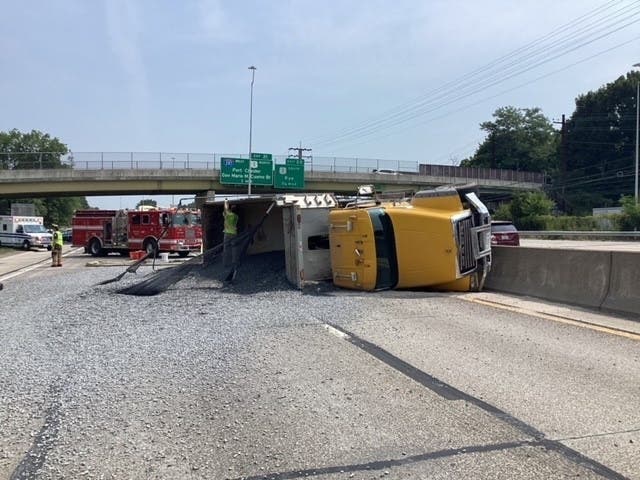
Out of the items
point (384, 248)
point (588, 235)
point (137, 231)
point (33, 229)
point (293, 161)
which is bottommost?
point (588, 235)

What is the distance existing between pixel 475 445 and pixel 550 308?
6.98m

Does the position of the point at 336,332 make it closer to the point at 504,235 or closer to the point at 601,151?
the point at 504,235

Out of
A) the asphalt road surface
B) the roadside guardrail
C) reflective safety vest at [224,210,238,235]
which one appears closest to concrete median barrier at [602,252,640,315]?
the asphalt road surface

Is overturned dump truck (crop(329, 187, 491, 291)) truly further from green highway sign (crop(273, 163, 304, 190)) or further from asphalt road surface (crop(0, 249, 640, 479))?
green highway sign (crop(273, 163, 304, 190))

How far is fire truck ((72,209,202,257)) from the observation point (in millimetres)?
32969

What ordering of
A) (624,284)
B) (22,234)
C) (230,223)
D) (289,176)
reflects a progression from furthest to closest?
(289,176) < (22,234) < (230,223) < (624,284)

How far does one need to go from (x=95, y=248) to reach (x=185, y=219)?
7.05 meters

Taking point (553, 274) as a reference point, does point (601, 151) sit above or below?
above

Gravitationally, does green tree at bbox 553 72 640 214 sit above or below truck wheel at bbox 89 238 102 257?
above

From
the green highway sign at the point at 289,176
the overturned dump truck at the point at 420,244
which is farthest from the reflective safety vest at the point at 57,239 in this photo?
the green highway sign at the point at 289,176

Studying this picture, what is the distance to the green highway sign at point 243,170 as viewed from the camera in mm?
49031

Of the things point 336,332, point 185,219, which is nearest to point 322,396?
point 336,332

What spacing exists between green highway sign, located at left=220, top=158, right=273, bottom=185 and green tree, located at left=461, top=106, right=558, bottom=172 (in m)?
63.1

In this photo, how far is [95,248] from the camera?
1444 inches
